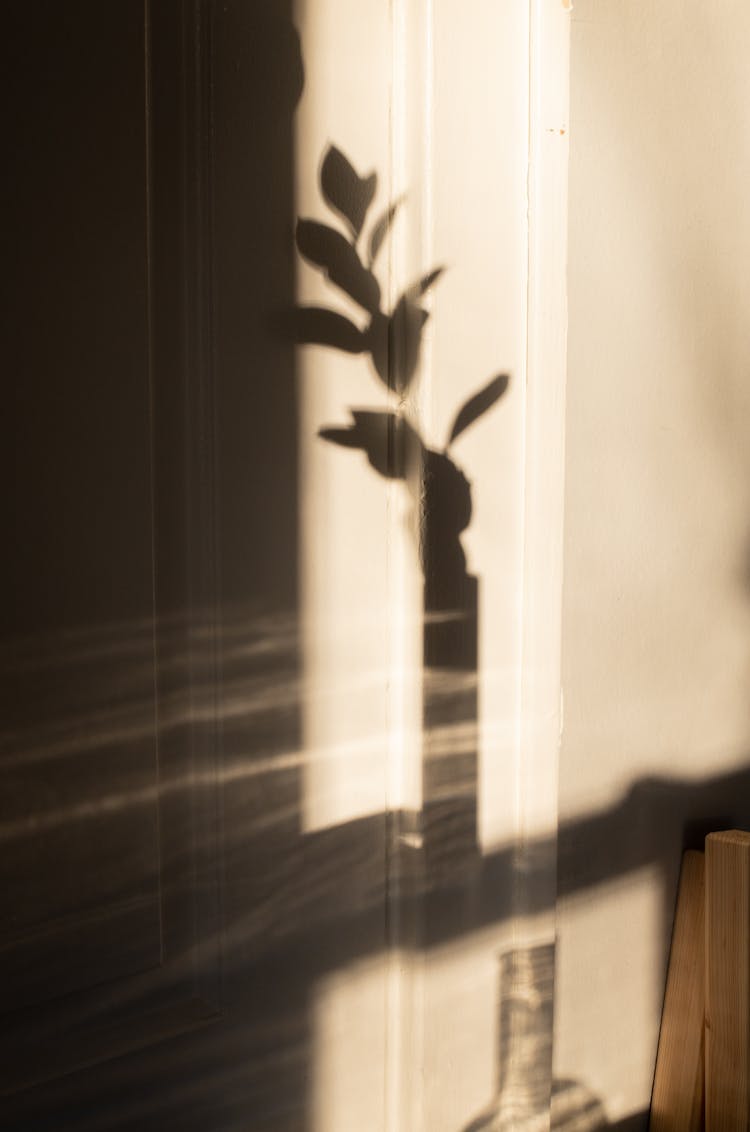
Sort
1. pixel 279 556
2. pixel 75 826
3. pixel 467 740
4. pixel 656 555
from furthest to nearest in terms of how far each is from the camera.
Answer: pixel 656 555 < pixel 467 740 < pixel 279 556 < pixel 75 826

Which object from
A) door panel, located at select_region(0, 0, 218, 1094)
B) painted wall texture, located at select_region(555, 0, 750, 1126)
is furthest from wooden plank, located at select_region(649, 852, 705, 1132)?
door panel, located at select_region(0, 0, 218, 1094)

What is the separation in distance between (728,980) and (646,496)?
1.81ft

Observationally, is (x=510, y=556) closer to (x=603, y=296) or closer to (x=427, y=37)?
(x=603, y=296)

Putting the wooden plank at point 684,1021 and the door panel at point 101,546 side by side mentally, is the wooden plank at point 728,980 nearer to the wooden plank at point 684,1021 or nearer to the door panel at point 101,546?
the wooden plank at point 684,1021

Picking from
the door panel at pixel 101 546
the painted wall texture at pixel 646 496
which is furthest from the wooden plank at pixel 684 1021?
the door panel at pixel 101 546

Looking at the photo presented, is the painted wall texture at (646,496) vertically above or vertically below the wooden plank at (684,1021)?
above

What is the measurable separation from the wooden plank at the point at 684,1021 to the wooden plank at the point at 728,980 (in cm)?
4

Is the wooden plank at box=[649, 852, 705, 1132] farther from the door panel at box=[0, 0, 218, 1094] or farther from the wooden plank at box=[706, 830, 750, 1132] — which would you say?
the door panel at box=[0, 0, 218, 1094]

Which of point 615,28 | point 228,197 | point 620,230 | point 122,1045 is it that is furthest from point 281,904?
point 615,28

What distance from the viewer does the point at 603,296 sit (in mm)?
1190

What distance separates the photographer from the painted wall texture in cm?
119

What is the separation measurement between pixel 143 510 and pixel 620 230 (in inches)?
24.7

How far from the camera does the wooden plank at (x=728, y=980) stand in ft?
3.92

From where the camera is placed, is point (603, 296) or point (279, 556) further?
point (603, 296)
